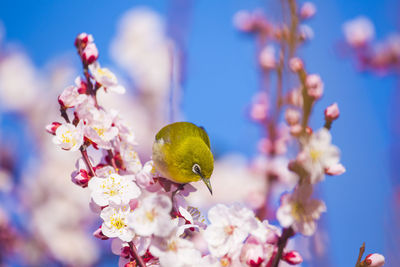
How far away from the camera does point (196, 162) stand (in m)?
0.64

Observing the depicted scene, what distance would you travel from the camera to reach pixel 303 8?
2.87 ft

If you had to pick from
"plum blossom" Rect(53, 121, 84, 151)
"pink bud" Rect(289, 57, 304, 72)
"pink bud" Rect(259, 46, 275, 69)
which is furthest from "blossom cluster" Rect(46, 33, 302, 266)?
"pink bud" Rect(259, 46, 275, 69)

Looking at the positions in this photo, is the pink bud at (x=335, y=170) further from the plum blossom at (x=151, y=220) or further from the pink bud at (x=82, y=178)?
the pink bud at (x=82, y=178)

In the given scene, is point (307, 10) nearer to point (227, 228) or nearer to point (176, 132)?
point (176, 132)

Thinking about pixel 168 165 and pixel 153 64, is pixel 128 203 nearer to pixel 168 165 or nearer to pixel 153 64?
pixel 168 165

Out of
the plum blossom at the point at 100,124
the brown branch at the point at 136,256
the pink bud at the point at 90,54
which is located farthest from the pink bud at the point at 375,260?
the pink bud at the point at 90,54

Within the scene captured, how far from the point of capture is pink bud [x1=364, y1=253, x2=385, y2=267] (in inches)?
20.4

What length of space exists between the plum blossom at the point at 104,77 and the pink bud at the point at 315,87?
33cm

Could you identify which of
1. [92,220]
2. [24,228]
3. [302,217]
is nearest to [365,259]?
[302,217]

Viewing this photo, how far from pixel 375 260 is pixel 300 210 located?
5.0 inches

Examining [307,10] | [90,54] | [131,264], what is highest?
[307,10]

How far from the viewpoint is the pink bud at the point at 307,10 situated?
2.84 ft

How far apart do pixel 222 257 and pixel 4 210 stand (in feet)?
4.28

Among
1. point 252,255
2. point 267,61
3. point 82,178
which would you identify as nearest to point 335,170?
point 252,255
